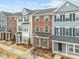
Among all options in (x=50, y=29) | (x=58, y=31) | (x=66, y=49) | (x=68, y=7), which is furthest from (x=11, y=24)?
(x=66, y=49)

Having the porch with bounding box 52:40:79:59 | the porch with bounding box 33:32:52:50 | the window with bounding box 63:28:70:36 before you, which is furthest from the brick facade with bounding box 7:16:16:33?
the window with bounding box 63:28:70:36

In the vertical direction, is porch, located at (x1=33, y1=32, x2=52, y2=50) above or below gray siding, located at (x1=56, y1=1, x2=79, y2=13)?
below

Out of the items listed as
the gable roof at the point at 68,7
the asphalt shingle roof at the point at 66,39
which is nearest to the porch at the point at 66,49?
the asphalt shingle roof at the point at 66,39

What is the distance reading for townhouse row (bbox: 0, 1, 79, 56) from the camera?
1234 inches

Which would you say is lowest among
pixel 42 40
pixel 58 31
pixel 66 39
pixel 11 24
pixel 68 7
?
pixel 42 40

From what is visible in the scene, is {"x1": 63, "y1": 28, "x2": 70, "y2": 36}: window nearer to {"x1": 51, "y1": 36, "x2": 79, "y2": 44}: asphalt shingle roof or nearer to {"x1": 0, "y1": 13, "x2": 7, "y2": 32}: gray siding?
{"x1": 51, "y1": 36, "x2": 79, "y2": 44}: asphalt shingle roof

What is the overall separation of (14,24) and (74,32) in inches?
1056

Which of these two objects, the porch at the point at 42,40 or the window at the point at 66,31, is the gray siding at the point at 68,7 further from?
the porch at the point at 42,40

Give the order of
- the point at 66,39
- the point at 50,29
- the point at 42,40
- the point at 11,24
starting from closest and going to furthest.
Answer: the point at 66,39
the point at 50,29
the point at 42,40
the point at 11,24

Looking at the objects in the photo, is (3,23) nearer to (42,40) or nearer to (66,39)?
(42,40)

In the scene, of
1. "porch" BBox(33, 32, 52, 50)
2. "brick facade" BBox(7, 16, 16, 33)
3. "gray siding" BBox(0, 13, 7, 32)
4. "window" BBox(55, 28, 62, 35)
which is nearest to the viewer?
"window" BBox(55, 28, 62, 35)

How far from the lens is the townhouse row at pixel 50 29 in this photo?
3134cm

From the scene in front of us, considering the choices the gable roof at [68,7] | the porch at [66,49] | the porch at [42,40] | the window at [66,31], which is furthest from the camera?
the porch at [42,40]

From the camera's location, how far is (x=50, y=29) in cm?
3791
